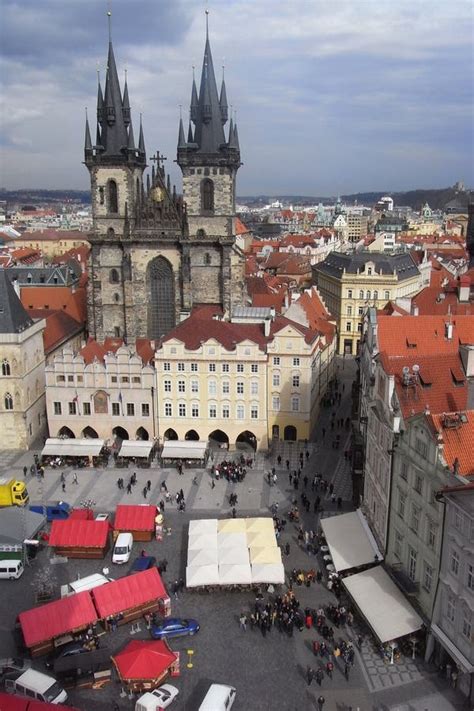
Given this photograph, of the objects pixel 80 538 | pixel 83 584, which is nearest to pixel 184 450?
pixel 80 538

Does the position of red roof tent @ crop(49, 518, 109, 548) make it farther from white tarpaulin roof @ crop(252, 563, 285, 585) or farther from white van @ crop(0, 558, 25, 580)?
white tarpaulin roof @ crop(252, 563, 285, 585)

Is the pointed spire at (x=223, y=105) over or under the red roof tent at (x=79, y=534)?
over

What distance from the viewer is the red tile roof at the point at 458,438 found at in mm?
30172

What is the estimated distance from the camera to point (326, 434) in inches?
2409

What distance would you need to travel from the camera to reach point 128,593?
34.8 m

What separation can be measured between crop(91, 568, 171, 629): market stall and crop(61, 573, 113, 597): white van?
1.67 metres

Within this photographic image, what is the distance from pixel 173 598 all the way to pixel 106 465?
20217mm

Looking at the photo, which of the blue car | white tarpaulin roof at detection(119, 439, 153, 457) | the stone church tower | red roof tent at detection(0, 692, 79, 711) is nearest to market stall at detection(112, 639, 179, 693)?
the blue car

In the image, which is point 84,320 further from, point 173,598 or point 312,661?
point 312,661

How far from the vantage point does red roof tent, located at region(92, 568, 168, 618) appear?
112ft

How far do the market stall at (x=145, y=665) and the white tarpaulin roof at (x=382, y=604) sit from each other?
9550 mm

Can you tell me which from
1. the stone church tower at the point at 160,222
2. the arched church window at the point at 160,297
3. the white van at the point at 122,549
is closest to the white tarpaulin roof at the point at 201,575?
the white van at the point at 122,549

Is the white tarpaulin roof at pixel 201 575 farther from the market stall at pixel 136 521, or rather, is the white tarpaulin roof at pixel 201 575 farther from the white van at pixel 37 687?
the white van at pixel 37 687

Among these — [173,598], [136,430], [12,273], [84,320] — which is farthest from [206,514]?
[12,273]
